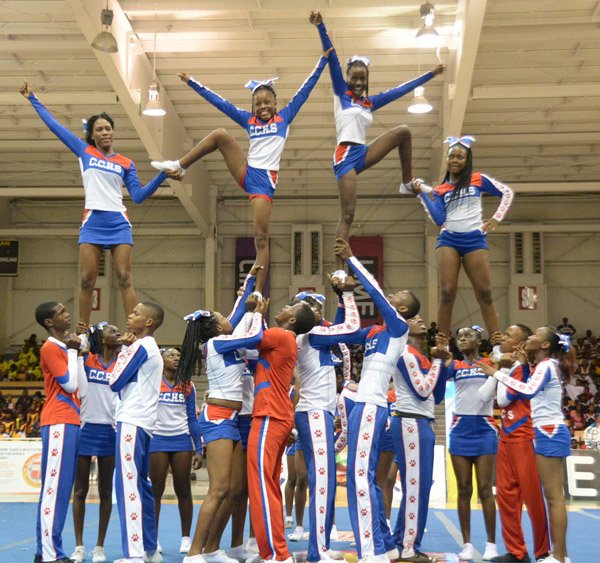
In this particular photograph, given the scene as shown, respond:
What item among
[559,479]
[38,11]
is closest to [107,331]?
[559,479]

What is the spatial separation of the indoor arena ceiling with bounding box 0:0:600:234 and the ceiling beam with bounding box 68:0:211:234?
36 mm

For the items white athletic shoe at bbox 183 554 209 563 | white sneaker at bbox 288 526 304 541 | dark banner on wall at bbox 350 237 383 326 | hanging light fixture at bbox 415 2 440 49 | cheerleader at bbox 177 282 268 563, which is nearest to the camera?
white athletic shoe at bbox 183 554 209 563

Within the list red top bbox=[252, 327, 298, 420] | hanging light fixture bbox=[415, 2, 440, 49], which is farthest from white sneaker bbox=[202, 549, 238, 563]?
hanging light fixture bbox=[415, 2, 440, 49]

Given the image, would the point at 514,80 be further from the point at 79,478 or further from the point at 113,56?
the point at 79,478

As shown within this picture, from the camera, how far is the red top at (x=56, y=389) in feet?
21.1

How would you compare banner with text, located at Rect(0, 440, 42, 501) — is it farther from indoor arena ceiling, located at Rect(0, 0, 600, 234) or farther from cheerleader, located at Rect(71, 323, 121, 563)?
cheerleader, located at Rect(71, 323, 121, 563)

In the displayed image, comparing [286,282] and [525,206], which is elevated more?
[525,206]

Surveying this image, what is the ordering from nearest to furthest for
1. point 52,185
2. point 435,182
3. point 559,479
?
point 559,479 → point 435,182 → point 52,185

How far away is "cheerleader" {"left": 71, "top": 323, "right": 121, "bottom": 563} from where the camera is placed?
715 centimetres

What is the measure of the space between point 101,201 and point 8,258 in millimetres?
20077

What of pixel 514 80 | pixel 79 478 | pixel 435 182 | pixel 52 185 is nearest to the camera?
pixel 79 478

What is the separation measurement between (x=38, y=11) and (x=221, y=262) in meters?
12.0

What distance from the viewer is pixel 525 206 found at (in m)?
25.4

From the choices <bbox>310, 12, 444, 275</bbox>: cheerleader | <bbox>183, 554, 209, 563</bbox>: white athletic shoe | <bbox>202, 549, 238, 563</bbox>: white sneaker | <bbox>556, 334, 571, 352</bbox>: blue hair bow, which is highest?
<bbox>310, 12, 444, 275</bbox>: cheerleader
